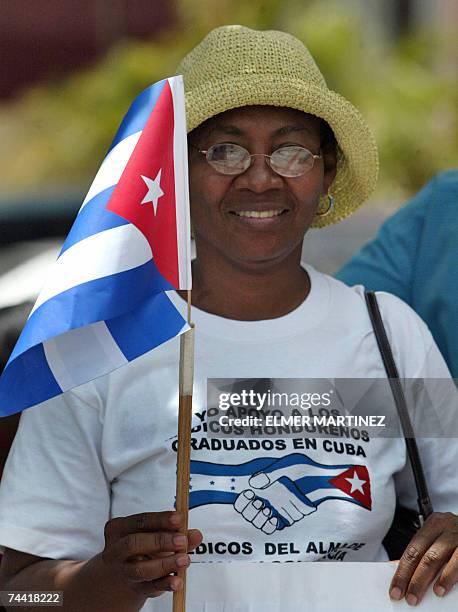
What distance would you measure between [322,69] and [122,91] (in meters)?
0.61

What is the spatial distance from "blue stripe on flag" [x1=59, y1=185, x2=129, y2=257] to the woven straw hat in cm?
46

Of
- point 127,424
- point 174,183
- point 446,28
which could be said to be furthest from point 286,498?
point 446,28

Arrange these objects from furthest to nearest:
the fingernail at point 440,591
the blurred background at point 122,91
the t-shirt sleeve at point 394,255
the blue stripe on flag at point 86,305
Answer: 1. the blurred background at point 122,91
2. the t-shirt sleeve at point 394,255
3. the fingernail at point 440,591
4. the blue stripe on flag at point 86,305

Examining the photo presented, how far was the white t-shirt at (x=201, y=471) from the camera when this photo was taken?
2164 mm

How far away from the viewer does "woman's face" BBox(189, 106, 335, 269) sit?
2268 millimetres

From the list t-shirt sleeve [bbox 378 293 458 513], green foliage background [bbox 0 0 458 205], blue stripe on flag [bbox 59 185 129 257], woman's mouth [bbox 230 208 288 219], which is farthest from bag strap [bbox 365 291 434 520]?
green foliage background [bbox 0 0 458 205]

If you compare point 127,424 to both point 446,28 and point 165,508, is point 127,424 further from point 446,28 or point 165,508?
point 446,28

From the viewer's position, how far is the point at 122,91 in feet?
11.1

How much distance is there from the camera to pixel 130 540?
188cm

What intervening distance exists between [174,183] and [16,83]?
1665mm

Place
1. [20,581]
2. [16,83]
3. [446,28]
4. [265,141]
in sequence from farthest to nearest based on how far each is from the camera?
[446,28]
[16,83]
[265,141]
[20,581]

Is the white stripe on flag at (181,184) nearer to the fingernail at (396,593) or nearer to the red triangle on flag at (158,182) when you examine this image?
the red triangle on flag at (158,182)

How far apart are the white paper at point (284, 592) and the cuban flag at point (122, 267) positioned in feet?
1.58

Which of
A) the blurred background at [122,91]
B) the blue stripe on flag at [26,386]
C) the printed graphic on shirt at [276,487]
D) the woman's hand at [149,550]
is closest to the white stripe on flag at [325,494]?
the printed graphic on shirt at [276,487]
